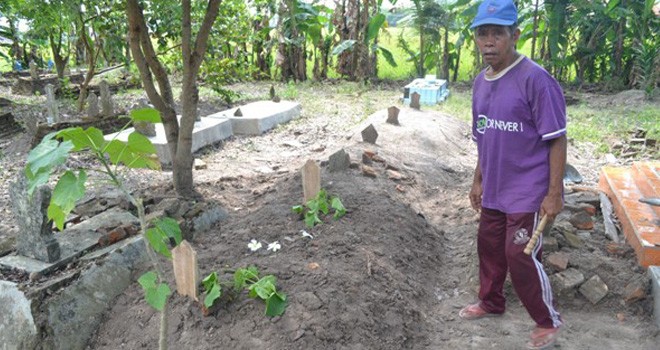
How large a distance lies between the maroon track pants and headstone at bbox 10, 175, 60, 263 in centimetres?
246

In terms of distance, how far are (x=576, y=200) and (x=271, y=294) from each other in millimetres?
3153

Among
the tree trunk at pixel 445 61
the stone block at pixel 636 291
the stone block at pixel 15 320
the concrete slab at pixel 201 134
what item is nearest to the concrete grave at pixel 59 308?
the stone block at pixel 15 320

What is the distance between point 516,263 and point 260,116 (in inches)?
239

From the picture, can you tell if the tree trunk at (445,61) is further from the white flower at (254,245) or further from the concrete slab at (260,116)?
the white flower at (254,245)

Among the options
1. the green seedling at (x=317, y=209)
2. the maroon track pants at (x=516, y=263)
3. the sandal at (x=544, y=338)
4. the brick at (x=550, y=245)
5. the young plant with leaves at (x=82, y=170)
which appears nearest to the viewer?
the young plant with leaves at (x=82, y=170)

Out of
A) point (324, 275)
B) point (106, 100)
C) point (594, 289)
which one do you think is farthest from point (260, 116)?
point (594, 289)

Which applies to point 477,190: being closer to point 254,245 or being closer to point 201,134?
point 254,245

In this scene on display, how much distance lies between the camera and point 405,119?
27.0ft

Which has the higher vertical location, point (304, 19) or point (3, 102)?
point (304, 19)

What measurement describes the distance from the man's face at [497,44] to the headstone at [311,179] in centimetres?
173

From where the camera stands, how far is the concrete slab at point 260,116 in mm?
8219

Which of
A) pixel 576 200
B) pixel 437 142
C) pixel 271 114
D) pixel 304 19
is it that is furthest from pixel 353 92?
pixel 576 200

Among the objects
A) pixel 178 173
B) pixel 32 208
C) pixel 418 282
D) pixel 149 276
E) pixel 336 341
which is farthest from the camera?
pixel 178 173

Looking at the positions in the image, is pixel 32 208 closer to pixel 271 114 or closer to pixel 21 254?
pixel 21 254
